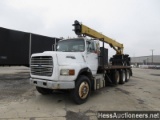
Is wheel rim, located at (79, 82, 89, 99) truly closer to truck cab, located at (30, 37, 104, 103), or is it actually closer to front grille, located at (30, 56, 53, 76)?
truck cab, located at (30, 37, 104, 103)

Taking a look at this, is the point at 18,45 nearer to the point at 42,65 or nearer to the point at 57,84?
the point at 42,65

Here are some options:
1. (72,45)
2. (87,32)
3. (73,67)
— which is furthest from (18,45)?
(73,67)

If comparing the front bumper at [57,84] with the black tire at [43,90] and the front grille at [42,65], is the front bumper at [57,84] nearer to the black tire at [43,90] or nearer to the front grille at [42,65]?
the front grille at [42,65]

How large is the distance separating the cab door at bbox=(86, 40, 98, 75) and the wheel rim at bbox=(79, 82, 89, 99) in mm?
1013

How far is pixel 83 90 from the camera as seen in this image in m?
6.55

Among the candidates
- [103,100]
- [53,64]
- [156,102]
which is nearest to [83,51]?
[53,64]

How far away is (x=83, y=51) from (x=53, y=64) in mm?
1726

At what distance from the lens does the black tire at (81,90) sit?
20.5ft

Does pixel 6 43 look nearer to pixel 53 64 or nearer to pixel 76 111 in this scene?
pixel 53 64

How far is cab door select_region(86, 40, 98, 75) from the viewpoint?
7.35 meters

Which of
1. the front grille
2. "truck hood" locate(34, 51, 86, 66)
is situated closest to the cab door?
"truck hood" locate(34, 51, 86, 66)

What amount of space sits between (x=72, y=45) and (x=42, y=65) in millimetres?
1784

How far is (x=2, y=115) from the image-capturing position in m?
5.16

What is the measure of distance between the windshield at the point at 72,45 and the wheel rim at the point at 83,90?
4.91ft
